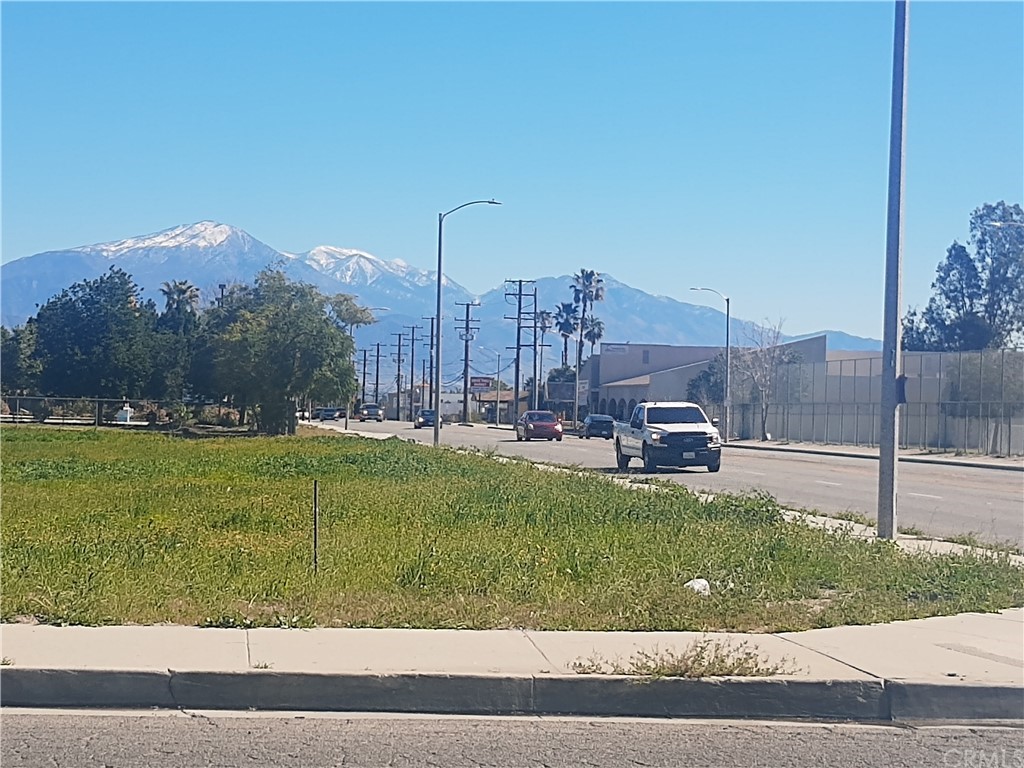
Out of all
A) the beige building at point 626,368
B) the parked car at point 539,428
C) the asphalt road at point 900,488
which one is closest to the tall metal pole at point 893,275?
the asphalt road at point 900,488

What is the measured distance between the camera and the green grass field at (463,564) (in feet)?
35.2

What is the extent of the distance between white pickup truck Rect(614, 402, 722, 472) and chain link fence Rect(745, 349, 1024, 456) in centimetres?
2050

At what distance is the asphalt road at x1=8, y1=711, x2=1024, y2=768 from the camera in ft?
23.5

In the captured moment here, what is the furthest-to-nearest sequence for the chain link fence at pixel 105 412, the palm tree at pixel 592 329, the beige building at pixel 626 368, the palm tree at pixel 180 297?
the palm tree at pixel 592 329 < the palm tree at pixel 180 297 < the beige building at pixel 626 368 < the chain link fence at pixel 105 412

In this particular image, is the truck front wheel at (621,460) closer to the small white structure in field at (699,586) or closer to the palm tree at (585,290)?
the small white structure in field at (699,586)

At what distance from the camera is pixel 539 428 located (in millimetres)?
66125

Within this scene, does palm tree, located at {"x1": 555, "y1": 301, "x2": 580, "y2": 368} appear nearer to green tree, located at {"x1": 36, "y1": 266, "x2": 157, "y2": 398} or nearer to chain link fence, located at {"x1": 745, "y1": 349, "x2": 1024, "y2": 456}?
green tree, located at {"x1": 36, "y1": 266, "x2": 157, "y2": 398}

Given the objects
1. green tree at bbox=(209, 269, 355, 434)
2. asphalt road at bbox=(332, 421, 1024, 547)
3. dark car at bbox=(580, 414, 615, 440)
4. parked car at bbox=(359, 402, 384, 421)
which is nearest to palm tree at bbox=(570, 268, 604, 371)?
parked car at bbox=(359, 402, 384, 421)

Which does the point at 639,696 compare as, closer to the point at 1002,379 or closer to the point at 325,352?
the point at 1002,379

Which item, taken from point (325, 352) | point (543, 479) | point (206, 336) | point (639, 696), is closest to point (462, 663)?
point (639, 696)

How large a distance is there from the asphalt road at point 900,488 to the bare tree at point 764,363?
3066cm

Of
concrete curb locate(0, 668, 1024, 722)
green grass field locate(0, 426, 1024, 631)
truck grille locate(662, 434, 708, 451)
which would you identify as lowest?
concrete curb locate(0, 668, 1024, 722)

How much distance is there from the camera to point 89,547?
45.7 feet

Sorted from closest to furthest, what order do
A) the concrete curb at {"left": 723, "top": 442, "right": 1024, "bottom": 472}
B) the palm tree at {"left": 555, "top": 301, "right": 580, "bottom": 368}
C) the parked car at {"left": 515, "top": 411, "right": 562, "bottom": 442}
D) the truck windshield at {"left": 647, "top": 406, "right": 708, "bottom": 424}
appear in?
the truck windshield at {"left": 647, "top": 406, "right": 708, "bottom": 424}, the concrete curb at {"left": 723, "top": 442, "right": 1024, "bottom": 472}, the parked car at {"left": 515, "top": 411, "right": 562, "bottom": 442}, the palm tree at {"left": 555, "top": 301, "right": 580, "bottom": 368}
